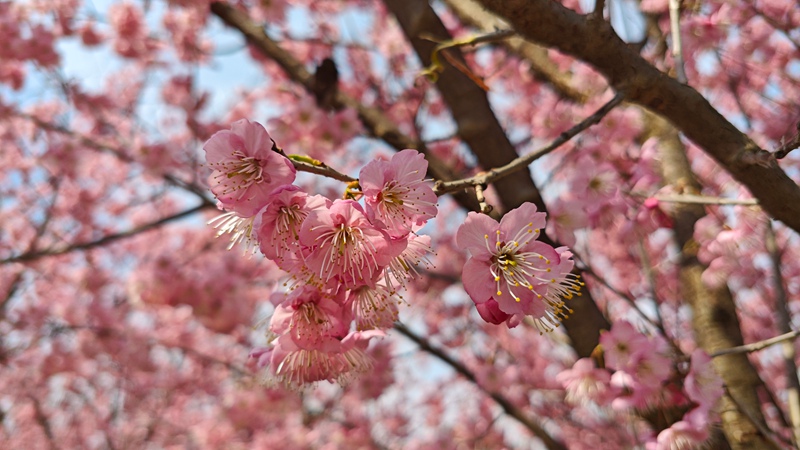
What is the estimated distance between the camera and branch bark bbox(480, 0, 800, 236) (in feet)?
3.71

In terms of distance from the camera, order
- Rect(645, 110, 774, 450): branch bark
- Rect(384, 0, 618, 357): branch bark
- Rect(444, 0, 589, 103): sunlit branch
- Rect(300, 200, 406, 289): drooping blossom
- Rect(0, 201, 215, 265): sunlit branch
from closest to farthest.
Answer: Rect(300, 200, 406, 289): drooping blossom < Rect(384, 0, 618, 357): branch bark < Rect(645, 110, 774, 450): branch bark < Rect(0, 201, 215, 265): sunlit branch < Rect(444, 0, 589, 103): sunlit branch

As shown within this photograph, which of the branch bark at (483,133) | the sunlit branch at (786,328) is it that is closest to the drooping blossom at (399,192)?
the branch bark at (483,133)

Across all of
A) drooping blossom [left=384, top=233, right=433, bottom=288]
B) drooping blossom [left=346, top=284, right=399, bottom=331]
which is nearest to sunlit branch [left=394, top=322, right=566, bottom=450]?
drooping blossom [left=346, top=284, right=399, bottom=331]

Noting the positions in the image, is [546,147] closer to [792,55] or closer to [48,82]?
[792,55]

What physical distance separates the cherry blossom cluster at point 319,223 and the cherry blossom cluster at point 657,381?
105 cm

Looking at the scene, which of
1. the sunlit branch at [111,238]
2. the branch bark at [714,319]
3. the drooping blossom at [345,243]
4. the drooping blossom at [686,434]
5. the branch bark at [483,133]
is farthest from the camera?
the sunlit branch at [111,238]

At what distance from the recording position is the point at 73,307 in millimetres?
5914

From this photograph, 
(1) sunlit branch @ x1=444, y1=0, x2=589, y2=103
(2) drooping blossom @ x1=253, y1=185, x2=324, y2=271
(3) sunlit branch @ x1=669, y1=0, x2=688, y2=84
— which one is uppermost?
(1) sunlit branch @ x1=444, y1=0, x2=589, y2=103

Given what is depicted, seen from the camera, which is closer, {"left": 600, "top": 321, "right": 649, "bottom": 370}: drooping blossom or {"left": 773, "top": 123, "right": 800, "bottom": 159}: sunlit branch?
{"left": 773, "top": 123, "right": 800, "bottom": 159}: sunlit branch

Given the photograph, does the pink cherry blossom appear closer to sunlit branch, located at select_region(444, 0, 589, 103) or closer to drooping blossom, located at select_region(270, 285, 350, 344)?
drooping blossom, located at select_region(270, 285, 350, 344)

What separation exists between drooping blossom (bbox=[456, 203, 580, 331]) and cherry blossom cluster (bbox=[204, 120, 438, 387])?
0.11 meters

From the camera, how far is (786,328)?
2256 millimetres

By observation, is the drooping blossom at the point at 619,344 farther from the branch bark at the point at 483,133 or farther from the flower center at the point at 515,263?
the flower center at the point at 515,263

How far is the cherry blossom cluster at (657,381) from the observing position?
1.80m
